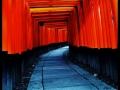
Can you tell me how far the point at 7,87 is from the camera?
17.6 ft

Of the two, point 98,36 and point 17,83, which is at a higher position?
point 98,36

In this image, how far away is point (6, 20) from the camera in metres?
5.25

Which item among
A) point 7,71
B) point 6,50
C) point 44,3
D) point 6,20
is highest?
point 44,3

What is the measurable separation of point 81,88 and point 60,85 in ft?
2.58

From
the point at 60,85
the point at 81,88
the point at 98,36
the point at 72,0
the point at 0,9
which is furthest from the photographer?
the point at 72,0

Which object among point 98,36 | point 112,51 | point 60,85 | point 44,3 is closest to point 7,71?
point 60,85

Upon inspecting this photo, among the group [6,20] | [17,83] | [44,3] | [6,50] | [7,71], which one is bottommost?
[17,83]

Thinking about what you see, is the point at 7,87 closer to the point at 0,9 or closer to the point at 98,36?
the point at 0,9

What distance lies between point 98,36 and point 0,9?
14.6 feet

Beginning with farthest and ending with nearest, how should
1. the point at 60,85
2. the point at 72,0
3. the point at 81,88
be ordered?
the point at 72,0, the point at 60,85, the point at 81,88

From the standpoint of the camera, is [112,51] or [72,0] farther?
[72,0]

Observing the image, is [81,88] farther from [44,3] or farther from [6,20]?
[44,3]

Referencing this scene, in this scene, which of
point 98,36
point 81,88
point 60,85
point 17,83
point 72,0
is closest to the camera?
point 81,88

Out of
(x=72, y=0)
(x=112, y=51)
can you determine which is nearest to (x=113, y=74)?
(x=112, y=51)
